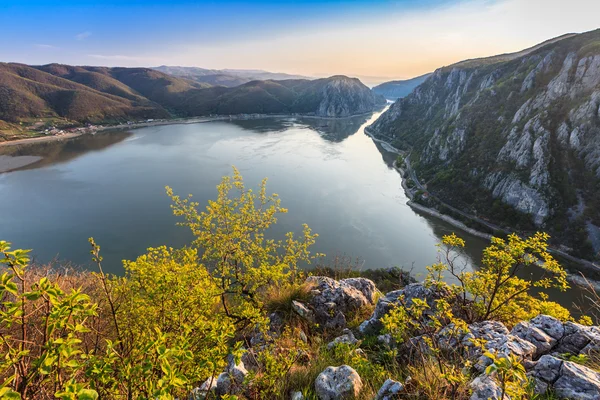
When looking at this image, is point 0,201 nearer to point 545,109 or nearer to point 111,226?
point 111,226

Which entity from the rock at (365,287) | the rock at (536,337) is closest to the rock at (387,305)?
the rock at (365,287)

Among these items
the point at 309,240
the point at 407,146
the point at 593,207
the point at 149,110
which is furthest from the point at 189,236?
the point at 149,110

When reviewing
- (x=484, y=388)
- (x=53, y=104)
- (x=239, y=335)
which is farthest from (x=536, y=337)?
(x=53, y=104)

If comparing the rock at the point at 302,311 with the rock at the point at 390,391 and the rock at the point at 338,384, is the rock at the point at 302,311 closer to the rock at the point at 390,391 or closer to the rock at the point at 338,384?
the rock at the point at 338,384

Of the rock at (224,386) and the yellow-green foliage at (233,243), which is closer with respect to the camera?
the rock at (224,386)

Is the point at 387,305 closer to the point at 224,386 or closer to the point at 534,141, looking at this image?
the point at 224,386

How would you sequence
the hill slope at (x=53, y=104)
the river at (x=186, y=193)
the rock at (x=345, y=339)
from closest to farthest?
the rock at (x=345, y=339) < the river at (x=186, y=193) < the hill slope at (x=53, y=104)
